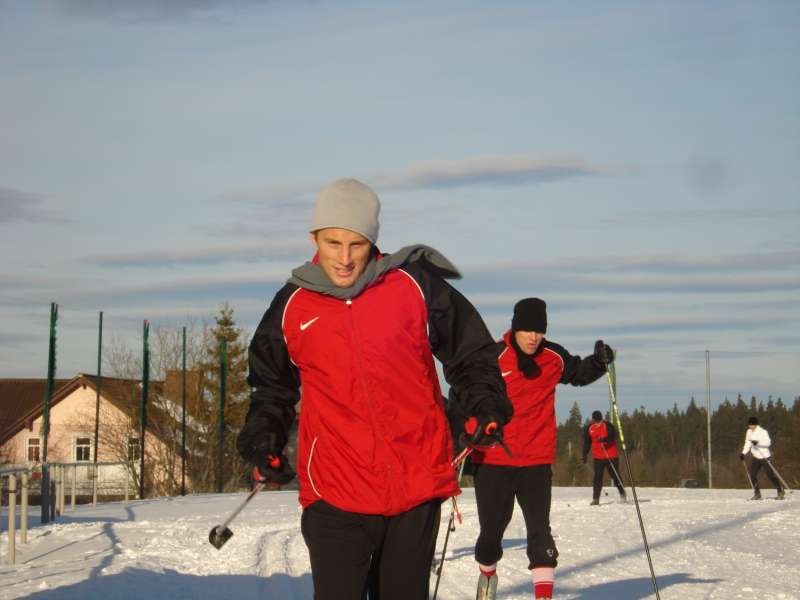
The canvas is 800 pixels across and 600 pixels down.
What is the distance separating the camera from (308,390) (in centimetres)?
532

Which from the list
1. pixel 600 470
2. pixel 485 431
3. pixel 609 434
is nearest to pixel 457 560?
pixel 485 431

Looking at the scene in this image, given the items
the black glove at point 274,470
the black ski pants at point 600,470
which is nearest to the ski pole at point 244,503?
the black glove at point 274,470

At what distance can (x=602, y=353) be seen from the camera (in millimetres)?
9961

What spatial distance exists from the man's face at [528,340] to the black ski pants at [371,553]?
15.3 ft

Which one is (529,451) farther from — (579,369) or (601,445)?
(601,445)

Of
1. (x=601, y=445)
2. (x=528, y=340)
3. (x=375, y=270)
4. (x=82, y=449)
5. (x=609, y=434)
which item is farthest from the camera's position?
(x=82, y=449)

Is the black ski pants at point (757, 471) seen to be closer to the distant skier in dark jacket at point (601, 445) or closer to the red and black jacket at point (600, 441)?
the distant skier in dark jacket at point (601, 445)

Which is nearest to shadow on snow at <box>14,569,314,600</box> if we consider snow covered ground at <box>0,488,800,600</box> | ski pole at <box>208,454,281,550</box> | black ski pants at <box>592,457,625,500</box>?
snow covered ground at <box>0,488,800,600</box>

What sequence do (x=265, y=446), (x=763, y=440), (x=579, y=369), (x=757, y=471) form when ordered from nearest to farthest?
(x=265, y=446) < (x=579, y=369) < (x=757, y=471) < (x=763, y=440)

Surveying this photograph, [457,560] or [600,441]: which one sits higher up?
[600,441]

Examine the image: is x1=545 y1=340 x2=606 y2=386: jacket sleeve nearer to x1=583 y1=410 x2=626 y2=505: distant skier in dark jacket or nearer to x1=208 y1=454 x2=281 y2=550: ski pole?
x1=208 y1=454 x2=281 y2=550: ski pole

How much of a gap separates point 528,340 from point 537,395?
0.39m

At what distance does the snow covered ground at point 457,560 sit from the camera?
36.1ft

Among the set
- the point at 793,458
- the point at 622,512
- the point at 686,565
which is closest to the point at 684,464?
the point at 793,458
